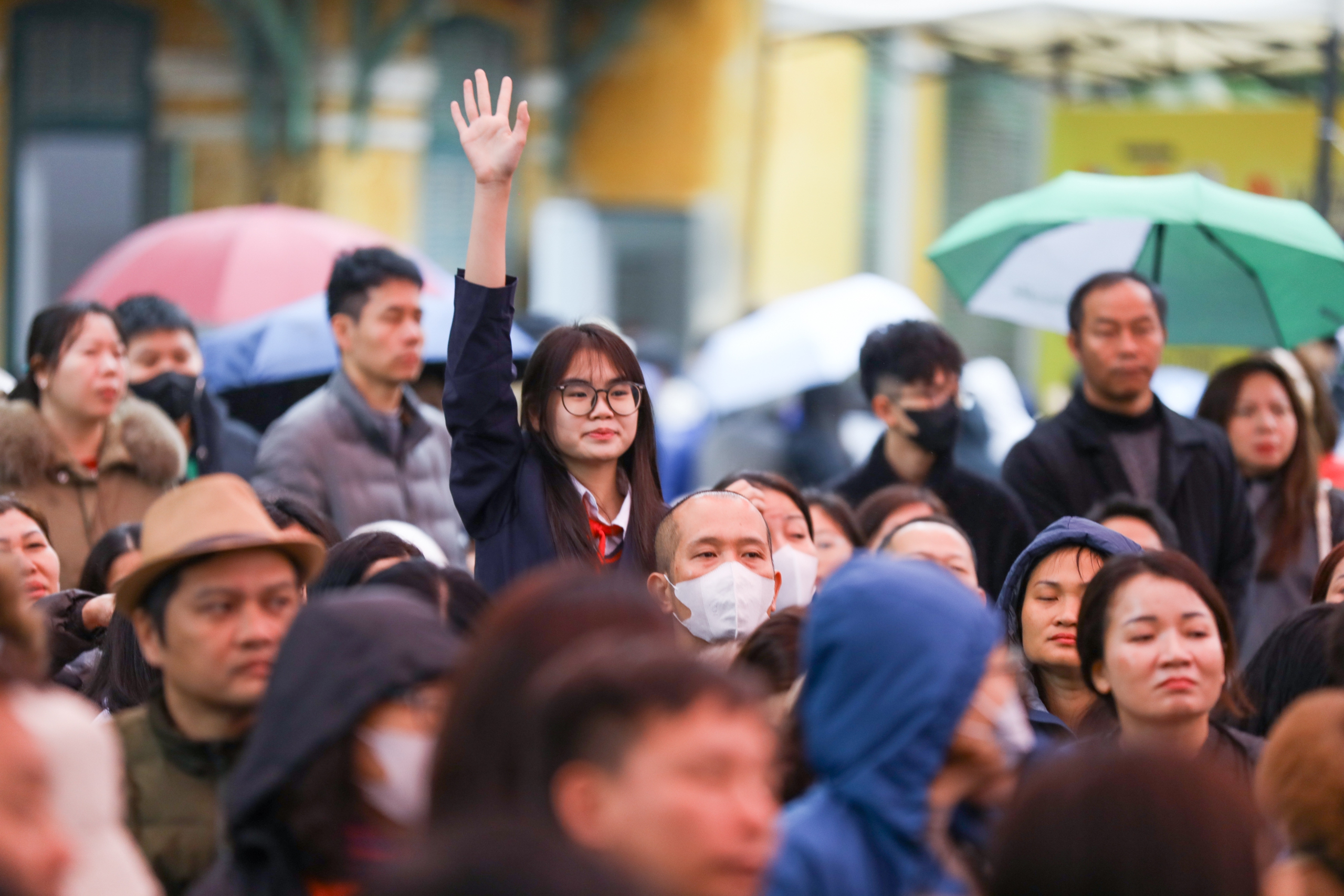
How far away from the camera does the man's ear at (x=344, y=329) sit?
17.1ft

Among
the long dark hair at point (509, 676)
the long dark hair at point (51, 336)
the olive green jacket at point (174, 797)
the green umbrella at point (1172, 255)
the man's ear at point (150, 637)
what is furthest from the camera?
the green umbrella at point (1172, 255)

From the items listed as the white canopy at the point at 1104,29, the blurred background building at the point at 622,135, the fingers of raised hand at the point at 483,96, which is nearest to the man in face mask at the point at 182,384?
the fingers of raised hand at the point at 483,96

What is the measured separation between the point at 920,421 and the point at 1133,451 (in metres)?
0.62

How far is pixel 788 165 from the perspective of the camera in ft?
49.7

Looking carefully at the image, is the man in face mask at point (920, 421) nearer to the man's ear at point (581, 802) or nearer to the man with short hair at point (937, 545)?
the man with short hair at point (937, 545)

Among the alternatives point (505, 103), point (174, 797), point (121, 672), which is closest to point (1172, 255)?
point (505, 103)

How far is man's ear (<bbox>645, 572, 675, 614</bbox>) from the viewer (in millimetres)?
3795

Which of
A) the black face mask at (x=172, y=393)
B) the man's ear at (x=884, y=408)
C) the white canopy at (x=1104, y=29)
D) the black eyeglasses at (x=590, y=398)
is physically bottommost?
the black face mask at (x=172, y=393)

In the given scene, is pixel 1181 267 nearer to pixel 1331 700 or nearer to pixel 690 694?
pixel 1331 700

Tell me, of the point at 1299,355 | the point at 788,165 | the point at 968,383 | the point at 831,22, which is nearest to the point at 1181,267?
the point at 1299,355

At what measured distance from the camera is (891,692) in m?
2.37

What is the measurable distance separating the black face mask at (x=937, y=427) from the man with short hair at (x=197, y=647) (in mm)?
2795

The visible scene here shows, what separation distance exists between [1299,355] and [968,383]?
2994 mm

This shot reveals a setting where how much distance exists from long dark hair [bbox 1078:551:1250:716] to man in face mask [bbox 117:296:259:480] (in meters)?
2.97
